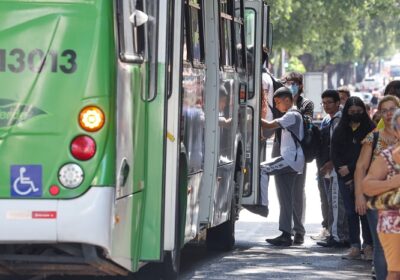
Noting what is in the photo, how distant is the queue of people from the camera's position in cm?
891

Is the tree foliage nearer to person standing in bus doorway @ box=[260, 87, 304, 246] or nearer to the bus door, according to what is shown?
person standing in bus doorway @ box=[260, 87, 304, 246]

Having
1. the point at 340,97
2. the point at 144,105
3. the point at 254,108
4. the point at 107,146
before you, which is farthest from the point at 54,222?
the point at 340,97

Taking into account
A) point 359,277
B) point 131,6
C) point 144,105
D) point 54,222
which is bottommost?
point 359,277

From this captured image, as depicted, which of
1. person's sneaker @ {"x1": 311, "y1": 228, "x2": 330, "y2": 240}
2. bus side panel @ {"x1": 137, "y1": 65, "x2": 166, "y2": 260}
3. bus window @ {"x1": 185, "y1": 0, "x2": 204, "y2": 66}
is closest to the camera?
bus side panel @ {"x1": 137, "y1": 65, "x2": 166, "y2": 260}

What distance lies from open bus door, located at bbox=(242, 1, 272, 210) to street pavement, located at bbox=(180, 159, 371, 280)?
689 mm

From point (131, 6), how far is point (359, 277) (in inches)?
172

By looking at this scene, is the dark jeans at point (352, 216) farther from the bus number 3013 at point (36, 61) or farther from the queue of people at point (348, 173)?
the bus number 3013 at point (36, 61)

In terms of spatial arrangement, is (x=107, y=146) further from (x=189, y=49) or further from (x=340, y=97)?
(x=340, y=97)

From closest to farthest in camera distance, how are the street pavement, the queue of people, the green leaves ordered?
1. the queue of people
2. the street pavement
3. the green leaves

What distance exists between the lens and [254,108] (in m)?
14.7

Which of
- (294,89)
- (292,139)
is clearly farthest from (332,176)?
(294,89)

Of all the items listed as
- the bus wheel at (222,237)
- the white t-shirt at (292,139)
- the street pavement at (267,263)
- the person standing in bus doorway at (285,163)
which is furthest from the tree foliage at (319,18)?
the bus wheel at (222,237)

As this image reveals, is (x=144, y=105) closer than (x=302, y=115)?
Yes

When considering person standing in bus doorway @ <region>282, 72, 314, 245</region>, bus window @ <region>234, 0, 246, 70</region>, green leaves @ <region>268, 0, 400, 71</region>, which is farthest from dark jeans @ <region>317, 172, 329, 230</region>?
green leaves @ <region>268, 0, 400, 71</region>
